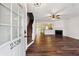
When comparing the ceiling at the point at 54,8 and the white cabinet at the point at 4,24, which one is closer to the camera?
the white cabinet at the point at 4,24

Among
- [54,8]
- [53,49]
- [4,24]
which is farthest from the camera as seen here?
[54,8]

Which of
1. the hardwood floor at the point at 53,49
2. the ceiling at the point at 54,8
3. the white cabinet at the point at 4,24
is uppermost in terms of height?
the ceiling at the point at 54,8

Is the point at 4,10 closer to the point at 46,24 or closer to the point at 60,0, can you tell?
the point at 60,0

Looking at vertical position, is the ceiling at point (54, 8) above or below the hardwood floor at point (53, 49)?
above

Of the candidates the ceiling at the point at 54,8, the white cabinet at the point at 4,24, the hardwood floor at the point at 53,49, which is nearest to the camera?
the white cabinet at the point at 4,24

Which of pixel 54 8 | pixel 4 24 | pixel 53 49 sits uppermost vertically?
pixel 54 8

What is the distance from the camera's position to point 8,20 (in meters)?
2.50

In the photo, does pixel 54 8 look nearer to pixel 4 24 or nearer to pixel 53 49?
pixel 53 49

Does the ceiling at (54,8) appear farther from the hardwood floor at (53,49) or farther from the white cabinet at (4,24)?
the white cabinet at (4,24)

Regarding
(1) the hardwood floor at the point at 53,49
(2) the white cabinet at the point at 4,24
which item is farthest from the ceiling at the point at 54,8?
(2) the white cabinet at the point at 4,24

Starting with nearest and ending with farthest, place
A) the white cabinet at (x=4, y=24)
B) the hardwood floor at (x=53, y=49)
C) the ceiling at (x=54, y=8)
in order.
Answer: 1. the white cabinet at (x=4, y=24)
2. the hardwood floor at (x=53, y=49)
3. the ceiling at (x=54, y=8)

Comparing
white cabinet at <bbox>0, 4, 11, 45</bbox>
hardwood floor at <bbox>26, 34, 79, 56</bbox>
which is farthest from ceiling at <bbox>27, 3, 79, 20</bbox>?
white cabinet at <bbox>0, 4, 11, 45</bbox>

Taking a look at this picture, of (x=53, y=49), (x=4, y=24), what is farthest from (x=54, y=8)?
(x=4, y=24)

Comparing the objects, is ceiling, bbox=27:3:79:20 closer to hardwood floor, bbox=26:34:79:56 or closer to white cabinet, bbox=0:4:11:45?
hardwood floor, bbox=26:34:79:56
